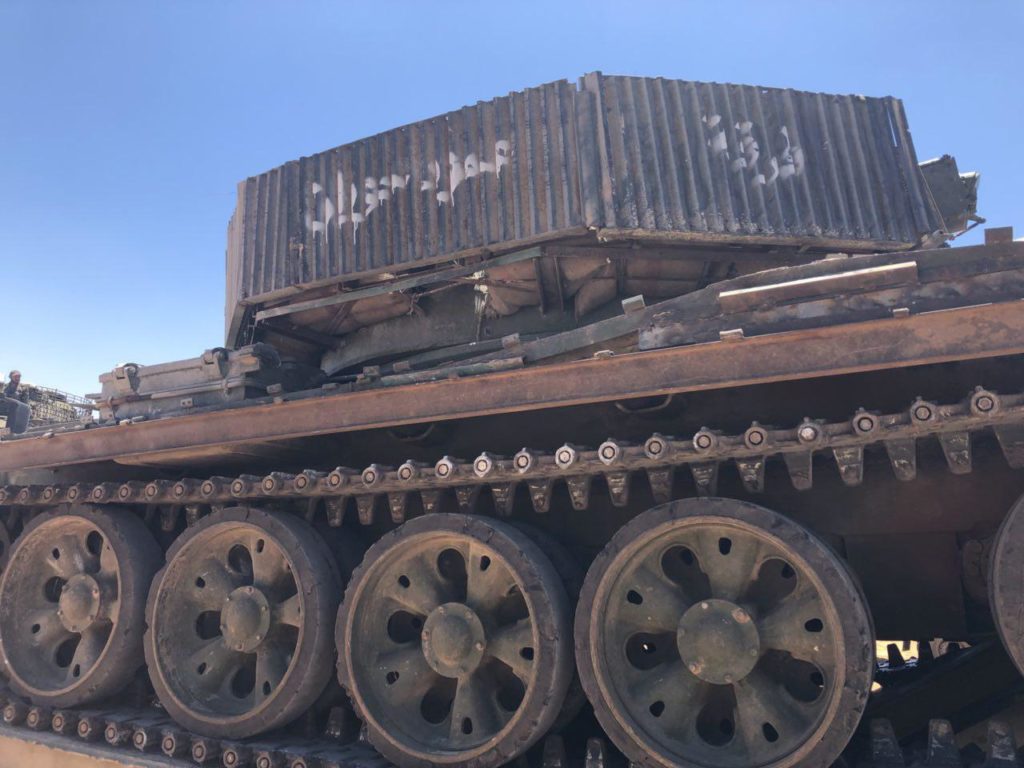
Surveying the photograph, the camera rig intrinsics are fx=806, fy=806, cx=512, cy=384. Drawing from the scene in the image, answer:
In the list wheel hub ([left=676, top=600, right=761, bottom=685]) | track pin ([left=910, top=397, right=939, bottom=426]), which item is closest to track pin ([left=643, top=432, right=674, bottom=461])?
wheel hub ([left=676, top=600, right=761, bottom=685])

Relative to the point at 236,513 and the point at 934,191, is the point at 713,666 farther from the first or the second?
the point at 934,191

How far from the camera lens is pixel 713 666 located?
11.4 feet

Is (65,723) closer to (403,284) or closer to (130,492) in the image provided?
(130,492)

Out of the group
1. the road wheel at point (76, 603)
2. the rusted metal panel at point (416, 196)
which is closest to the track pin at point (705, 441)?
the rusted metal panel at point (416, 196)

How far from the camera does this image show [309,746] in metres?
4.40

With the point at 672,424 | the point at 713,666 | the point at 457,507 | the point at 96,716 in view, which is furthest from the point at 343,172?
the point at 713,666

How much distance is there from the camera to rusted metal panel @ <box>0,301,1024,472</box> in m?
3.15

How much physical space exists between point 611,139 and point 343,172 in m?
2.23

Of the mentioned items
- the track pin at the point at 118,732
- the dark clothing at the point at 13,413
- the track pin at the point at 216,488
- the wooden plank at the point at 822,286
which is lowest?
the track pin at the point at 118,732

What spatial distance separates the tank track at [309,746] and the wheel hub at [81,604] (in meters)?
0.55

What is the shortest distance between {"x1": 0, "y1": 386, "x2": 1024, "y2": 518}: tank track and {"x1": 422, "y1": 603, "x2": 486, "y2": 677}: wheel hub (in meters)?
0.59

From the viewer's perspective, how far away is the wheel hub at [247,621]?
15.3 feet

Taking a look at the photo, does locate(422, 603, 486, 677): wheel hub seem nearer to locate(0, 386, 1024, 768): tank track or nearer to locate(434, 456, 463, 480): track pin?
locate(0, 386, 1024, 768): tank track

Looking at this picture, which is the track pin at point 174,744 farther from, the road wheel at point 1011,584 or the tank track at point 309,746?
the road wheel at point 1011,584
